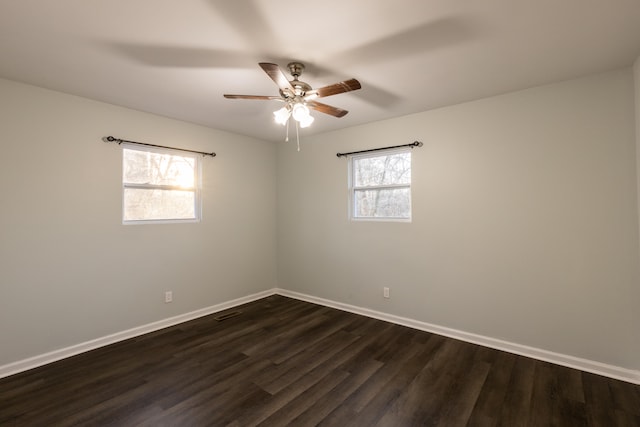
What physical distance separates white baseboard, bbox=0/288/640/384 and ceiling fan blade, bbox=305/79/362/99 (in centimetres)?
266

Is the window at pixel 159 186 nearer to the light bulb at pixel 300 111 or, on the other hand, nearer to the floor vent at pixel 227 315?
the floor vent at pixel 227 315

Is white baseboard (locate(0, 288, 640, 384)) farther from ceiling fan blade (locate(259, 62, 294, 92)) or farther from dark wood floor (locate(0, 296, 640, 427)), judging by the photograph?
ceiling fan blade (locate(259, 62, 294, 92))

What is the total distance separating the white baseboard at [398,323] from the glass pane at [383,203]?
1.23 metres

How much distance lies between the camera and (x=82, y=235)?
9.42 ft

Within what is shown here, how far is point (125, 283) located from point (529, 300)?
13.2 feet

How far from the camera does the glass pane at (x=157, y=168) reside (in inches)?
128

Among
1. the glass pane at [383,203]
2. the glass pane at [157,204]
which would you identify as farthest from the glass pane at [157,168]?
the glass pane at [383,203]

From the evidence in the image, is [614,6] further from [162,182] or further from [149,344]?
[149,344]

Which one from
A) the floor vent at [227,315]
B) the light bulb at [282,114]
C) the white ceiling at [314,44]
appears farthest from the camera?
the floor vent at [227,315]

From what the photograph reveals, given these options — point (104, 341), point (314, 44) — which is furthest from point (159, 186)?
point (314, 44)

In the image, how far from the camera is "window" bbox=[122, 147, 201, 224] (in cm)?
324

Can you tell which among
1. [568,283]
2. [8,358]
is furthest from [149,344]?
[568,283]

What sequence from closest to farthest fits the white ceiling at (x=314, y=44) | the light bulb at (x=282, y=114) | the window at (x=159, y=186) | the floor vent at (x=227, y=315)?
the white ceiling at (x=314, y=44)
the light bulb at (x=282, y=114)
the window at (x=159, y=186)
the floor vent at (x=227, y=315)

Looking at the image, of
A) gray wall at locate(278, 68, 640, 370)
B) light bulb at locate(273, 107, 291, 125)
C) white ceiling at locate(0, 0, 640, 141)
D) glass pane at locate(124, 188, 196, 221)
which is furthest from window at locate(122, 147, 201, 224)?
gray wall at locate(278, 68, 640, 370)
